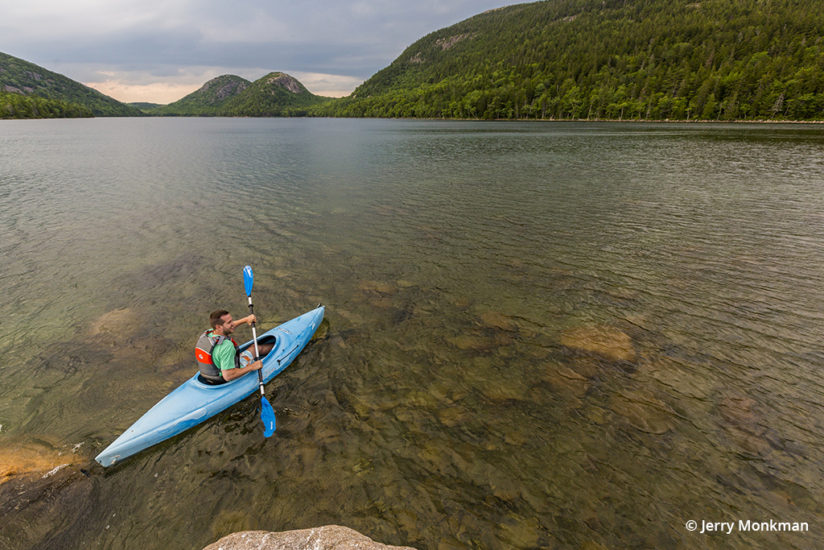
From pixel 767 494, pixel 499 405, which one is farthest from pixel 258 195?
pixel 767 494

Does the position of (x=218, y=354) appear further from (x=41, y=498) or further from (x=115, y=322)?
(x=115, y=322)

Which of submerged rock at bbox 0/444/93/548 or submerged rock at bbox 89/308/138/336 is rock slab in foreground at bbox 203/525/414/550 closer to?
submerged rock at bbox 0/444/93/548

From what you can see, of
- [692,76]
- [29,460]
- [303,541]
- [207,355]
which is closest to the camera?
[303,541]

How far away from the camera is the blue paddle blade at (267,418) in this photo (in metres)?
7.97

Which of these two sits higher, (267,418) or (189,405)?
(189,405)

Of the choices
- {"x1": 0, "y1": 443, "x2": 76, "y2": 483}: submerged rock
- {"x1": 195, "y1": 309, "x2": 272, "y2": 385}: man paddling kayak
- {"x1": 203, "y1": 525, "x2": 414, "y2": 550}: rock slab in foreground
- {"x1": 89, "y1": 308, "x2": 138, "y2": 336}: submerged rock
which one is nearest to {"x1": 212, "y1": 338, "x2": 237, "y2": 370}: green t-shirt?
{"x1": 195, "y1": 309, "x2": 272, "y2": 385}: man paddling kayak

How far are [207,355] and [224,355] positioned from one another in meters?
0.40

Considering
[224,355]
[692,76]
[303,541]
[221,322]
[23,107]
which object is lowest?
[303,541]

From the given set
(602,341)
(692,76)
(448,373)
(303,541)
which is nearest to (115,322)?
(303,541)

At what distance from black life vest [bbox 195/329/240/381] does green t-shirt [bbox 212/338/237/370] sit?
3.5 inches

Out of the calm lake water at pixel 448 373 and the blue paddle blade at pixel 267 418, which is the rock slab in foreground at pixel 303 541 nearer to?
the calm lake water at pixel 448 373

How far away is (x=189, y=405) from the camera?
8047mm

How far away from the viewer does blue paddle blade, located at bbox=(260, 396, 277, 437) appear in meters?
7.97

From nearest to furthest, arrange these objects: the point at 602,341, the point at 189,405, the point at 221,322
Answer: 1. the point at 189,405
2. the point at 221,322
3. the point at 602,341
